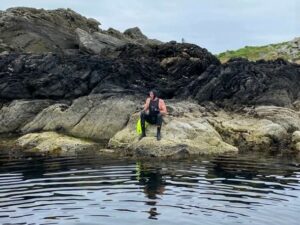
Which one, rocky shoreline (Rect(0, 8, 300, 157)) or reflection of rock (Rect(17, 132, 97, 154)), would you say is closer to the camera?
reflection of rock (Rect(17, 132, 97, 154))

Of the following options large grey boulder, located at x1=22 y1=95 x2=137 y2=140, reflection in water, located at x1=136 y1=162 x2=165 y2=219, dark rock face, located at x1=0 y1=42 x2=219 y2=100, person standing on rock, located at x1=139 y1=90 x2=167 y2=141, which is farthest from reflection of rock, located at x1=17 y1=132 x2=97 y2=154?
dark rock face, located at x1=0 y1=42 x2=219 y2=100

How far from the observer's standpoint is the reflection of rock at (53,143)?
3158 centimetres

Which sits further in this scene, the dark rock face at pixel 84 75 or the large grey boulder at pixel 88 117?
the dark rock face at pixel 84 75

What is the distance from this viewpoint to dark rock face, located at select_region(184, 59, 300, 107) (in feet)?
129

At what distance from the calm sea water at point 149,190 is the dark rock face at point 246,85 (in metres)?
10.6

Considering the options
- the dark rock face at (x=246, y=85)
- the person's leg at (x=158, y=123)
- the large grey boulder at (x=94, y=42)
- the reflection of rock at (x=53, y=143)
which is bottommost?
the reflection of rock at (x=53, y=143)

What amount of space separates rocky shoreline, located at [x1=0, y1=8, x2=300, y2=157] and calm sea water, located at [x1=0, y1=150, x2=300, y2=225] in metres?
3.40

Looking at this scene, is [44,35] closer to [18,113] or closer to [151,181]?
[18,113]

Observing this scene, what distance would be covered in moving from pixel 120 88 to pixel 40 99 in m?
5.87

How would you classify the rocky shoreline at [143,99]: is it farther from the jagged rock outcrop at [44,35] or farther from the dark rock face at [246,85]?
the jagged rock outcrop at [44,35]

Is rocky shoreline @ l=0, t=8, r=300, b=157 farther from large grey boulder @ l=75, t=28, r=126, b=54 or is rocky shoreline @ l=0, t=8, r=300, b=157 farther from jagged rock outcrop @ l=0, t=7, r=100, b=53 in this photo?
jagged rock outcrop @ l=0, t=7, r=100, b=53

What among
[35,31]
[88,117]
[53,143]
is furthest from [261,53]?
[53,143]

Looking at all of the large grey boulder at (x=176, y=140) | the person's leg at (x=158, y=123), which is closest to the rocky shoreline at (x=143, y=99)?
the large grey boulder at (x=176, y=140)

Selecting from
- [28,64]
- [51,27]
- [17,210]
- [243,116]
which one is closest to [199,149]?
[243,116]
